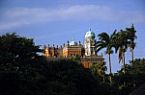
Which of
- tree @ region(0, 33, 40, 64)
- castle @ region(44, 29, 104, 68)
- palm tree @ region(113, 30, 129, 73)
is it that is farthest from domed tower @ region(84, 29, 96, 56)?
tree @ region(0, 33, 40, 64)

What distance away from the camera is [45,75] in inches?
2014

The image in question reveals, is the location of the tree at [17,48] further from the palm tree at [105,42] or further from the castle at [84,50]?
the castle at [84,50]

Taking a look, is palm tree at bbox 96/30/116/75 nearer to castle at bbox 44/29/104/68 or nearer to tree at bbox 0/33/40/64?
tree at bbox 0/33/40/64

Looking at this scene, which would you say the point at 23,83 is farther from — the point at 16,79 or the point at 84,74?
the point at 84,74

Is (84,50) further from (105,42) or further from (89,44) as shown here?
(105,42)

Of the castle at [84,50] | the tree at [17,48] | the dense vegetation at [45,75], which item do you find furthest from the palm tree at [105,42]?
the castle at [84,50]

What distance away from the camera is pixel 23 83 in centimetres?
4103

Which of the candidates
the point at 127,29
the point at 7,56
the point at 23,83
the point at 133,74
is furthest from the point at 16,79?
the point at 127,29

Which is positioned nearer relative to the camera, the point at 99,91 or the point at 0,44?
the point at 0,44

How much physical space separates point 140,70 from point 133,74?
404 centimetres

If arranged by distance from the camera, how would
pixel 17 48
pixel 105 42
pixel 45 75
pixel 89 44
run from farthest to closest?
pixel 89 44
pixel 105 42
pixel 45 75
pixel 17 48

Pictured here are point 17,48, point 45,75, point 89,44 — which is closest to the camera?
point 17,48

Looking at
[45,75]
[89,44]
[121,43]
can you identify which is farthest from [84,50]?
[45,75]

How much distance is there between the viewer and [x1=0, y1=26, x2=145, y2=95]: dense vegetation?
40.3 metres
